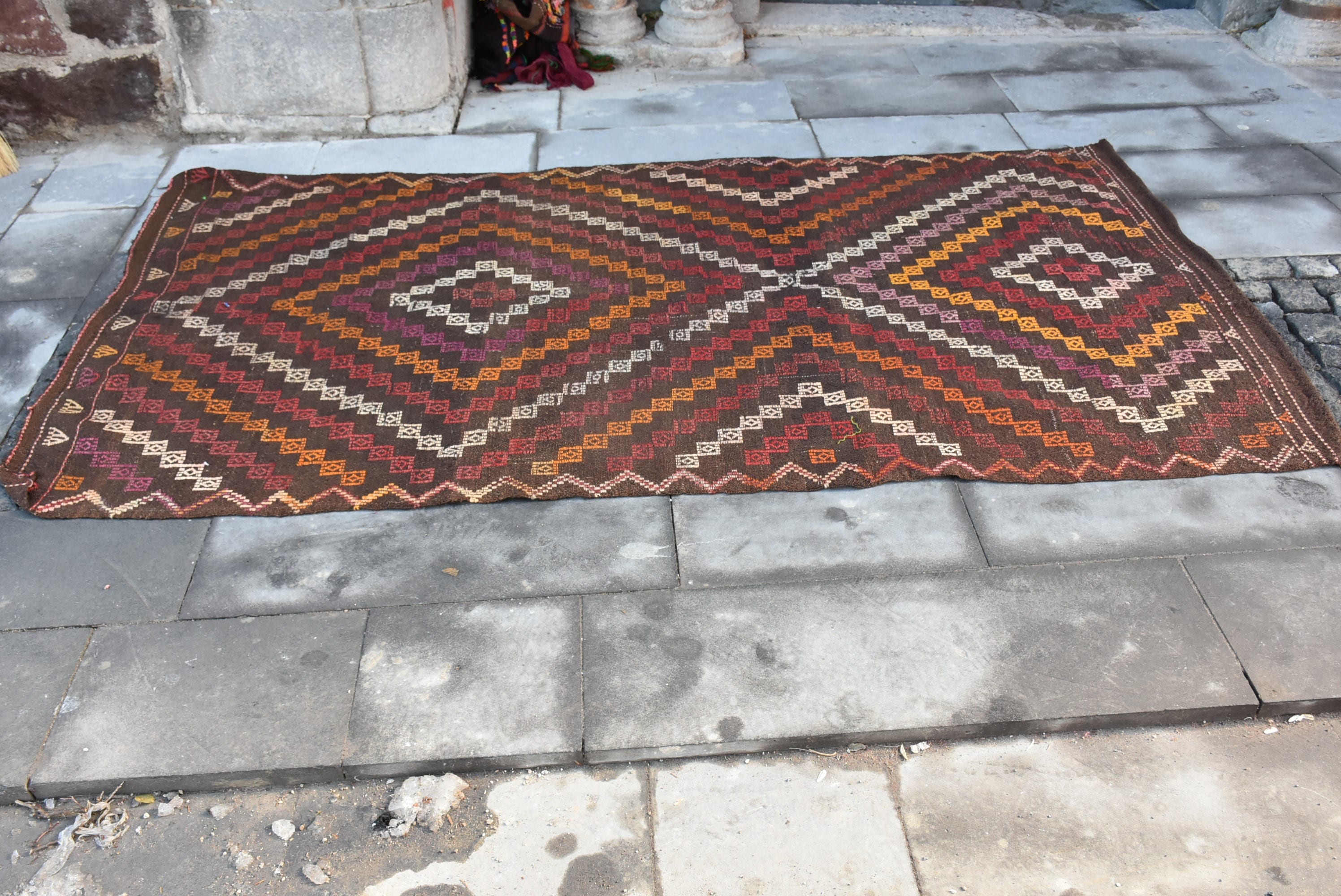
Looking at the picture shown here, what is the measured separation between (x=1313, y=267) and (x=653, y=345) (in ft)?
9.50

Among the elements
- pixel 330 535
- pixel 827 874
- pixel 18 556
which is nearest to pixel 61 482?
pixel 18 556

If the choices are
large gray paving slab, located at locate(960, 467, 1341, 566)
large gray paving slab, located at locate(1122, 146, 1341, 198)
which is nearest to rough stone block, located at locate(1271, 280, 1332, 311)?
large gray paving slab, located at locate(1122, 146, 1341, 198)

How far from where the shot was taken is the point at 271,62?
16.7ft

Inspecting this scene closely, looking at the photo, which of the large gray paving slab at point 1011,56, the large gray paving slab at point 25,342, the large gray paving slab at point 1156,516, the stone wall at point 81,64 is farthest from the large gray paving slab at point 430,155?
the large gray paving slab at point 1156,516

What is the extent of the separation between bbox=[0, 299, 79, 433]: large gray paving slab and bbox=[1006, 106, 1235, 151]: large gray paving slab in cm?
467

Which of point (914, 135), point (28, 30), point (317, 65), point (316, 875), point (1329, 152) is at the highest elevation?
point (28, 30)

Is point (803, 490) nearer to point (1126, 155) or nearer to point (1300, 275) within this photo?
point (1300, 275)

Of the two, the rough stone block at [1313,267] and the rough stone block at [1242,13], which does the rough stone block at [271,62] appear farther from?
the rough stone block at [1242,13]

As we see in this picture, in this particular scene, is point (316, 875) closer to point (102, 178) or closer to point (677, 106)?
point (102, 178)

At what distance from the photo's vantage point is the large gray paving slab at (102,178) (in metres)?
4.76

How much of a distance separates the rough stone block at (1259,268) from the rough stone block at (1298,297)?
0.16ft

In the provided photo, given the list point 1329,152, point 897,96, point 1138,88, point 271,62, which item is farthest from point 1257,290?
point 271,62

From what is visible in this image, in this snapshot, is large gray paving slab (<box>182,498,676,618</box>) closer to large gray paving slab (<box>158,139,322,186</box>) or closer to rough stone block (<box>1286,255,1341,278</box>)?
large gray paving slab (<box>158,139,322,186</box>)

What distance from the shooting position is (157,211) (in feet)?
15.3
